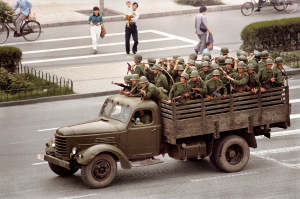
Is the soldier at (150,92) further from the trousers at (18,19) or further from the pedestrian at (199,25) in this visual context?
the trousers at (18,19)

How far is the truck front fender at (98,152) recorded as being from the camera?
35.7ft

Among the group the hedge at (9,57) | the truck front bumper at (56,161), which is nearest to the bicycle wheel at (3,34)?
the hedge at (9,57)

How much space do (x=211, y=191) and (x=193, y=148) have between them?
117 centimetres

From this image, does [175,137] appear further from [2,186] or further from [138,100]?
[2,186]

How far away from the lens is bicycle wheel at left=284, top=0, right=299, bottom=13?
1148 inches

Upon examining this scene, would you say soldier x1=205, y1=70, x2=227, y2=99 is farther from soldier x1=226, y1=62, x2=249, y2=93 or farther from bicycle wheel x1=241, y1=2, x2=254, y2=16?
bicycle wheel x1=241, y1=2, x2=254, y2=16

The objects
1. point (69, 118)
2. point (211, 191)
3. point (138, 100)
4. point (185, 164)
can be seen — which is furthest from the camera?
point (69, 118)

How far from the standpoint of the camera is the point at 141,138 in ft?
37.9

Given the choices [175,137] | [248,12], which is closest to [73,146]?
[175,137]

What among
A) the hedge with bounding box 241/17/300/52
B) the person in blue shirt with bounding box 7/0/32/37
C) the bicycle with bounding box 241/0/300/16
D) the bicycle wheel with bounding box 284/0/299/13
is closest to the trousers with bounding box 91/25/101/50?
the person in blue shirt with bounding box 7/0/32/37

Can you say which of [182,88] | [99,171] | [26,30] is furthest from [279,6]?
[99,171]

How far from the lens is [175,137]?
1138 centimetres

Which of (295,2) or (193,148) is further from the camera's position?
(295,2)

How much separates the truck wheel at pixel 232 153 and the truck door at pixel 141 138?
1375 mm
